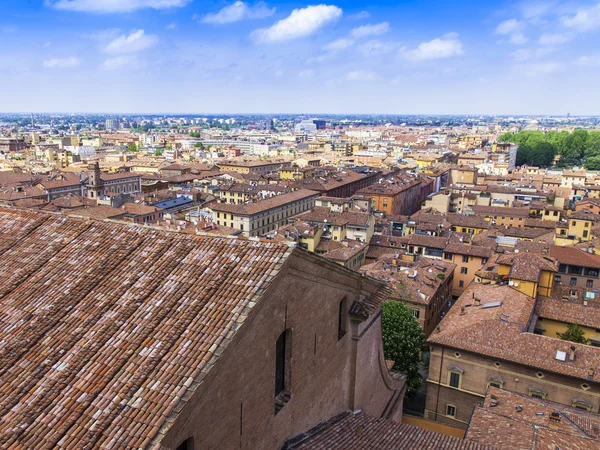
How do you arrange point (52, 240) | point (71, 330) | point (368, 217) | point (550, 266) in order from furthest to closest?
point (368, 217)
point (550, 266)
point (52, 240)
point (71, 330)

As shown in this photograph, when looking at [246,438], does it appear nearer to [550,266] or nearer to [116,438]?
[116,438]

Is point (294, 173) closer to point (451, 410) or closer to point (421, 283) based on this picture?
point (421, 283)

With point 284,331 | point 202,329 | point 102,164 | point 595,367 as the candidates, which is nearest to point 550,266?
point 595,367

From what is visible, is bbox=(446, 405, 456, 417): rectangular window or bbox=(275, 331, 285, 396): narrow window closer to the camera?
bbox=(275, 331, 285, 396): narrow window

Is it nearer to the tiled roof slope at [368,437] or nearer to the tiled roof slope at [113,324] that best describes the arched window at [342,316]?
the tiled roof slope at [368,437]

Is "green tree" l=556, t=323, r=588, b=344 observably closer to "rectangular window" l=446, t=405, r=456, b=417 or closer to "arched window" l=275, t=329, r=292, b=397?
"rectangular window" l=446, t=405, r=456, b=417

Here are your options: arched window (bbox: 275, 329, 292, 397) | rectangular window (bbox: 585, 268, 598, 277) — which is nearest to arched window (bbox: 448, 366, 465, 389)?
arched window (bbox: 275, 329, 292, 397)
